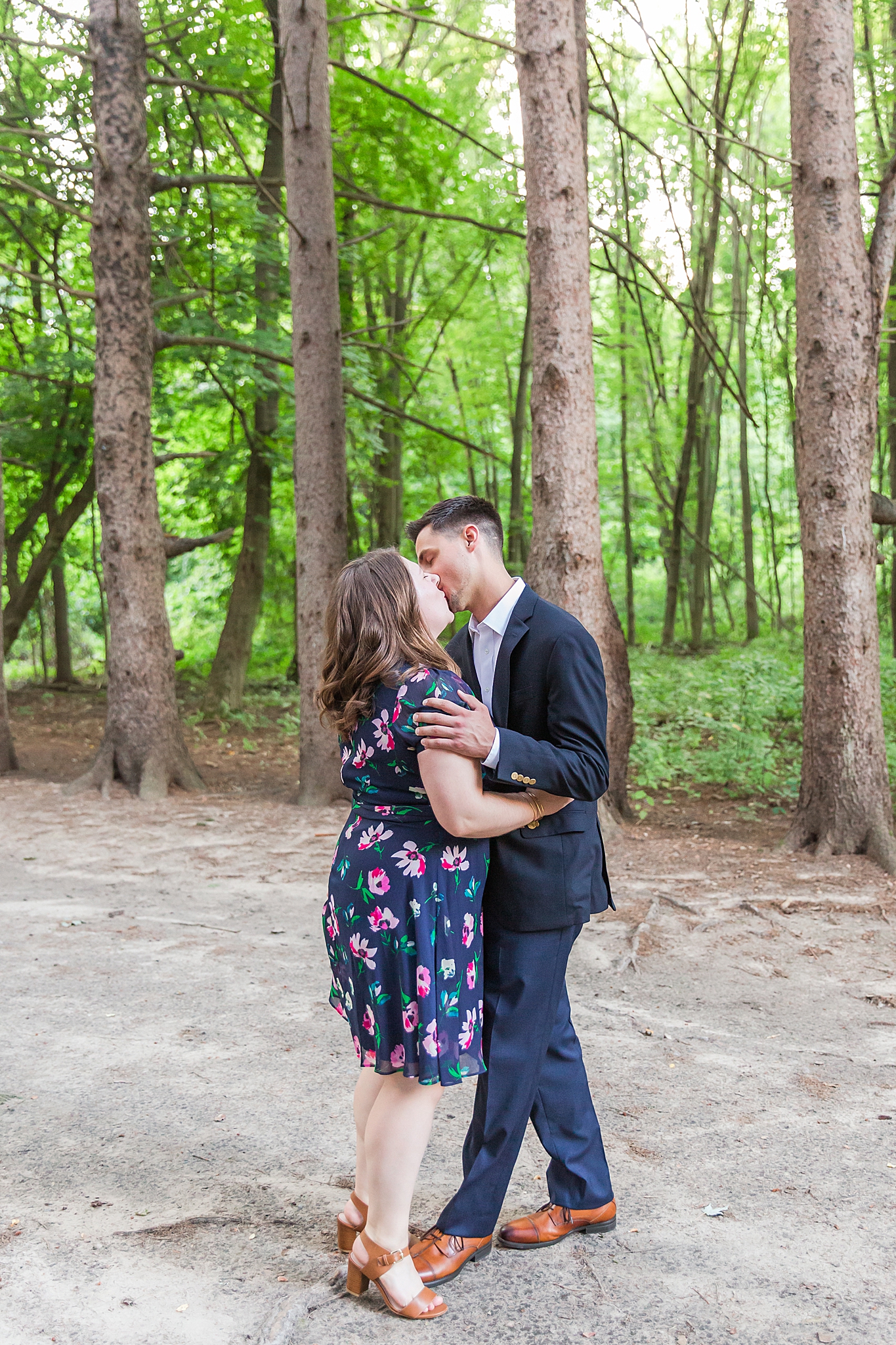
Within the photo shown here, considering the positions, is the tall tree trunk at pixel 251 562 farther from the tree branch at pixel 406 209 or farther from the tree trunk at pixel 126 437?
the tree trunk at pixel 126 437

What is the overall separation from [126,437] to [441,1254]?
8.55m

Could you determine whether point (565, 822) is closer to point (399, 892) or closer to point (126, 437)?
point (399, 892)

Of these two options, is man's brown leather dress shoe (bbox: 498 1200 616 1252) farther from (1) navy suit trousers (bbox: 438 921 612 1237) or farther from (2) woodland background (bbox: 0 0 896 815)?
(2) woodland background (bbox: 0 0 896 815)

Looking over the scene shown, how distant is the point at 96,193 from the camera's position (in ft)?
32.2

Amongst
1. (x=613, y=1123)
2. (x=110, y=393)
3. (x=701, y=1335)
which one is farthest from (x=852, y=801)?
(x=110, y=393)

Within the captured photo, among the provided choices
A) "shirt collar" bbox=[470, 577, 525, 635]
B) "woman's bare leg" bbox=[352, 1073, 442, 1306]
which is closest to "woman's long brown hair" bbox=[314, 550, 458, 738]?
"shirt collar" bbox=[470, 577, 525, 635]

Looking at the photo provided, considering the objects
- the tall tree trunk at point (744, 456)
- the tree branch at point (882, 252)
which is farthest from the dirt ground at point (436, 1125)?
the tall tree trunk at point (744, 456)

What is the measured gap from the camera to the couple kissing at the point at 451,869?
→ 7.56 ft

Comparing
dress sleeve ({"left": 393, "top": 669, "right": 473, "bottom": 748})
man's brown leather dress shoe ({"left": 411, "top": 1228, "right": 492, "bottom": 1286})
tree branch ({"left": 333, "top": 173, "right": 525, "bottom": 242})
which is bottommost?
man's brown leather dress shoe ({"left": 411, "top": 1228, "right": 492, "bottom": 1286})

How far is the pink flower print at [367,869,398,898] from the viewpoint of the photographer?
7.59ft

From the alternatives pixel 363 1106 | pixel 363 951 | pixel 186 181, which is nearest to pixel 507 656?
pixel 363 951

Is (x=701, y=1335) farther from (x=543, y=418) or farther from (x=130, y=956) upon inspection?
(x=543, y=418)

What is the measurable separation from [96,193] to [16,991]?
8.10 metres

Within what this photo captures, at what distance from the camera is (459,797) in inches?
87.7
